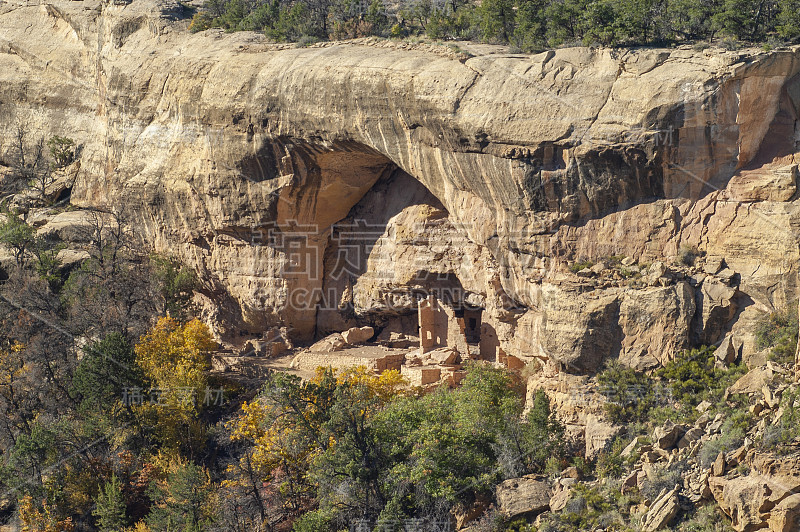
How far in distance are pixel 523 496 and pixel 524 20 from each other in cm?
1319

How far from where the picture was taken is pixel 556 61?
26938 mm

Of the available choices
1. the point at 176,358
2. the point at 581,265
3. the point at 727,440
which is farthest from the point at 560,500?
the point at 176,358

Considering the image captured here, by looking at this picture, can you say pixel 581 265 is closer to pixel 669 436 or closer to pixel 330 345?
pixel 669 436

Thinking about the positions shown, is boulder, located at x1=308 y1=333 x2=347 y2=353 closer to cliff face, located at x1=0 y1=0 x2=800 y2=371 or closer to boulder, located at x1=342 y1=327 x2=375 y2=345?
boulder, located at x1=342 y1=327 x2=375 y2=345

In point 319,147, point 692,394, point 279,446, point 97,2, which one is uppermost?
point 97,2

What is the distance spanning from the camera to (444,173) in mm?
29141

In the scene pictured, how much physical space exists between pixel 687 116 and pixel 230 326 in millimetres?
16619

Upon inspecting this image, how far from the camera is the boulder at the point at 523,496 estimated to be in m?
24.7

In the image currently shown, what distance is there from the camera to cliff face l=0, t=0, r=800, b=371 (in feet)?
83.1

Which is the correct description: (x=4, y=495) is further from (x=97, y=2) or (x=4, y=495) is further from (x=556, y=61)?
(x=556, y=61)

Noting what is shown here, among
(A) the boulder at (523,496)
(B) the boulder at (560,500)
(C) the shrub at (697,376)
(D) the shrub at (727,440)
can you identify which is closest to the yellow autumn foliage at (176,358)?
(A) the boulder at (523,496)

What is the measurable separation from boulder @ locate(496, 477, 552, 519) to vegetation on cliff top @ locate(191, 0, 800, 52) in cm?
1060

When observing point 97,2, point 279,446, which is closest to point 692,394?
point 279,446

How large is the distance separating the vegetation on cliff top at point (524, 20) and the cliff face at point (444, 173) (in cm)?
137
